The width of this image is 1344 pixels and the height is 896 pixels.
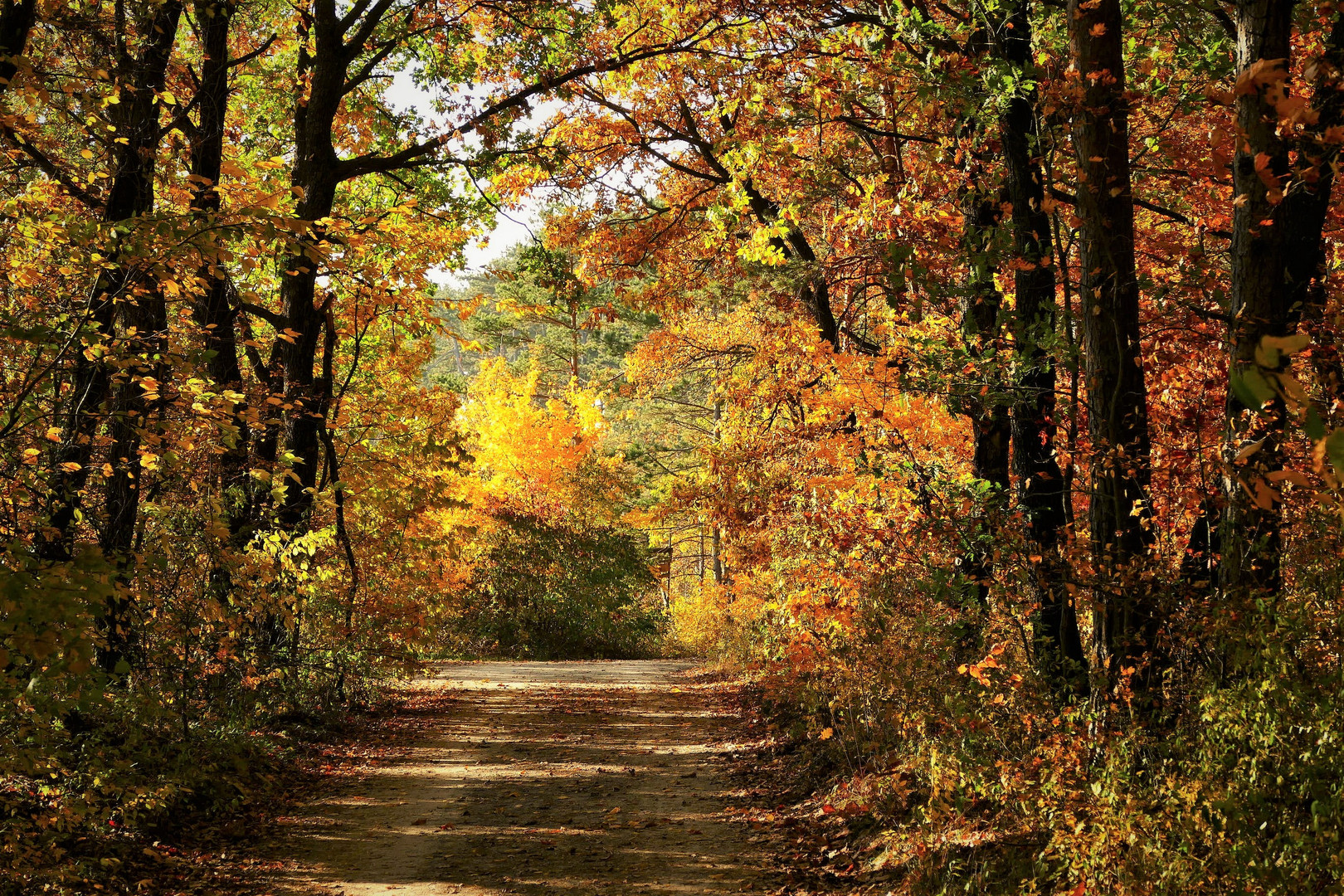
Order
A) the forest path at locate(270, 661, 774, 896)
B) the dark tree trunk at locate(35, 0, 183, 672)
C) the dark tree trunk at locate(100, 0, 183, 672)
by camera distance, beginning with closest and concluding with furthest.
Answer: the dark tree trunk at locate(35, 0, 183, 672) → the forest path at locate(270, 661, 774, 896) → the dark tree trunk at locate(100, 0, 183, 672)

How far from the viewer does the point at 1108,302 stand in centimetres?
538

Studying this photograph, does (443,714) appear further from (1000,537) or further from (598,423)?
(598,423)

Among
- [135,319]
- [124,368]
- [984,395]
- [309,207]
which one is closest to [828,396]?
[984,395]

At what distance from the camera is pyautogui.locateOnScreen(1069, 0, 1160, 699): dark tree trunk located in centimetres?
525

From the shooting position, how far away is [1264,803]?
3.51 metres

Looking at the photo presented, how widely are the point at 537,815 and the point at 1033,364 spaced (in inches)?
218

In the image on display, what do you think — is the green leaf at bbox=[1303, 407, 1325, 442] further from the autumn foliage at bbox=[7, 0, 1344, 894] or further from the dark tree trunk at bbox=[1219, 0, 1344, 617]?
the dark tree trunk at bbox=[1219, 0, 1344, 617]

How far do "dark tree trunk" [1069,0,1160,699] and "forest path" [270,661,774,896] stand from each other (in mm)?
3215

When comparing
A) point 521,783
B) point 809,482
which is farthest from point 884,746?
point 521,783

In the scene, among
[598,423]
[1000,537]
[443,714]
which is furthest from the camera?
[598,423]

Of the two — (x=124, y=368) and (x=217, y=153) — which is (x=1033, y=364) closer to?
(x=124, y=368)

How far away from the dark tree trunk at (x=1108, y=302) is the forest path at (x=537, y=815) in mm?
3215

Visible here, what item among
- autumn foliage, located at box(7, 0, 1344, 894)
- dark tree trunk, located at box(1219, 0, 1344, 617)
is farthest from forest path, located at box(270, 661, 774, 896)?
dark tree trunk, located at box(1219, 0, 1344, 617)

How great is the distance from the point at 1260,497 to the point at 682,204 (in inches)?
487
